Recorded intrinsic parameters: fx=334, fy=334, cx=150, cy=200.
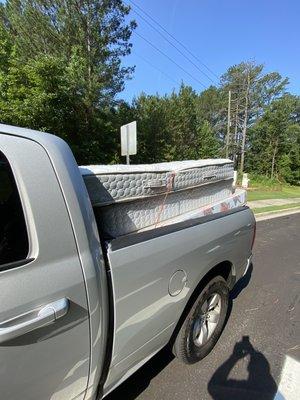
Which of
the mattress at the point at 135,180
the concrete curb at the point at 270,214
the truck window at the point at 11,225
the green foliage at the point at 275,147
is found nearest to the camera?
the truck window at the point at 11,225

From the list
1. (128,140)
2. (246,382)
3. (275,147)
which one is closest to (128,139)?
(128,140)

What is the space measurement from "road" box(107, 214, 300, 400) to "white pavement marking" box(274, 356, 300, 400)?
1cm

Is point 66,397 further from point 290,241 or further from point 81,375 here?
point 290,241

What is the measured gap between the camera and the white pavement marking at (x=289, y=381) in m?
2.57

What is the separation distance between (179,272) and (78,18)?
708 inches

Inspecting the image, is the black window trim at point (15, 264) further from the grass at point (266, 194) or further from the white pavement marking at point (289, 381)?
the grass at point (266, 194)

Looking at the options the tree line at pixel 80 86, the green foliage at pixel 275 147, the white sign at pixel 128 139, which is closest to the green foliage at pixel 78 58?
the tree line at pixel 80 86

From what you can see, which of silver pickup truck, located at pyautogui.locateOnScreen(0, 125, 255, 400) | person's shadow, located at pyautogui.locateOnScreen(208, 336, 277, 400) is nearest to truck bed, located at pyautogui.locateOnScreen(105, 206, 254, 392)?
silver pickup truck, located at pyautogui.locateOnScreen(0, 125, 255, 400)

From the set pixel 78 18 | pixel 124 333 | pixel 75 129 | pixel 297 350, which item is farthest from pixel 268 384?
pixel 78 18

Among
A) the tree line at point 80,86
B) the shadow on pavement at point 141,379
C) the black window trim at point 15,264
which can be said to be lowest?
the shadow on pavement at point 141,379

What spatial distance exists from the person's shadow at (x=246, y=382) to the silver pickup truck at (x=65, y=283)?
802 millimetres

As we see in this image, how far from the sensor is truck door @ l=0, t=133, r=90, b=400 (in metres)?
1.38

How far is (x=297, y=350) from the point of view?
3195mm

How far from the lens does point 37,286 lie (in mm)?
1461
